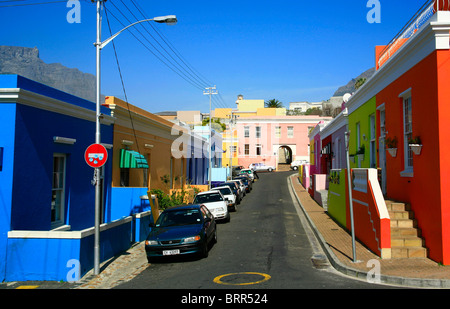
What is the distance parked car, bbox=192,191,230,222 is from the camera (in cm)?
1911

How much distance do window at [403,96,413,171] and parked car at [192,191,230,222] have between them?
9.54 m

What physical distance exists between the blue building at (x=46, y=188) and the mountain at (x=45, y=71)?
72.5 inches

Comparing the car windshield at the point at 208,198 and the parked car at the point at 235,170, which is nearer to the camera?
the car windshield at the point at 208,198

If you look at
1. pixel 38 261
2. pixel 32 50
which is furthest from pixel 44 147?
pixel 32 50

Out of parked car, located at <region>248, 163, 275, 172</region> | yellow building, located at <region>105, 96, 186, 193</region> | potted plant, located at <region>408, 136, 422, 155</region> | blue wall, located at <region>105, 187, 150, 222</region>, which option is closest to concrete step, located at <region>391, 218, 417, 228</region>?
potted plant, located at <region>408, 136, 422, 155</region>

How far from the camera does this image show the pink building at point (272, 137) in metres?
61.3

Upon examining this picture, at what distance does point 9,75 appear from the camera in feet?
34.3

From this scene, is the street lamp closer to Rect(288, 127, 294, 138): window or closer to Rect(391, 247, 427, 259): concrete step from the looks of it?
Rect(391, 247, 427, 259): concrete step

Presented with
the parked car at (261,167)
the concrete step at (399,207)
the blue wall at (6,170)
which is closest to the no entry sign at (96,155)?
the blue wall at (6,170)

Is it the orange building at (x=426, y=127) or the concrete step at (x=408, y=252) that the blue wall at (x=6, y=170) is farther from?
the orange building at (x=426, y=127)

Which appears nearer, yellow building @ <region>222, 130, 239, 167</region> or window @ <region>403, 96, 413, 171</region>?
window @ <region>403, 96, 413, 171</region>

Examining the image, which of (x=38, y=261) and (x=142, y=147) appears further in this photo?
(x=142, y=147)

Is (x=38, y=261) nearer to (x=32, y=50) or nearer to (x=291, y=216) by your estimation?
(x=32, y=50)
